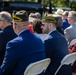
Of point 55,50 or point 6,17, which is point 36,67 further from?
point 6,17

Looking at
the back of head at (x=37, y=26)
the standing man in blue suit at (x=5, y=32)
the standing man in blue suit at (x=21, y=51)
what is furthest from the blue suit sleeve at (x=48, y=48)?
the back of head at (x=37, y=26)

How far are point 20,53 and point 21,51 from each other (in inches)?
1.2

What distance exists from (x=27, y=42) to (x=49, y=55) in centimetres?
75

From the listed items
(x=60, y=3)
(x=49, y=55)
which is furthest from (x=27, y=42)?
(x=60, y=3)

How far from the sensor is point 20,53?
13.1 feet

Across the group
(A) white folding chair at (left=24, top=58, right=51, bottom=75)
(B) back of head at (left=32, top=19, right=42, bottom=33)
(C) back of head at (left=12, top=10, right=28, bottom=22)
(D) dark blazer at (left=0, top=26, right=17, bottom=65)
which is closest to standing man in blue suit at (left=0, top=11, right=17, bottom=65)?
(D) dark blazer at (left=0, top=26, right=17, bottom=65)

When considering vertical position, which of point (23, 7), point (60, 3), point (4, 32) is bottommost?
point (60, 3)

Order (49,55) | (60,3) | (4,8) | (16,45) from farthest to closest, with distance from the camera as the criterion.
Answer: (60,3) → (4,8) → (49,55) → (16,45)

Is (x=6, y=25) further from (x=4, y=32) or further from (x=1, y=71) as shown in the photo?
(x=1, y=71)

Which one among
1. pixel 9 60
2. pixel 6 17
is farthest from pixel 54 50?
pixel 6 17

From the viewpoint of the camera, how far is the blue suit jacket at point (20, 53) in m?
3.95

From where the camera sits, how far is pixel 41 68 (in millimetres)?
4070

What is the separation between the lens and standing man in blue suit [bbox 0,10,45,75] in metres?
3.95

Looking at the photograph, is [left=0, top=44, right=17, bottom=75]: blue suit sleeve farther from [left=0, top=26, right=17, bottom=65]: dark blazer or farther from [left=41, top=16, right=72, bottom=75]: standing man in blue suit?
[left=0, top=26, right=17, bottom=65]: dark blazer
